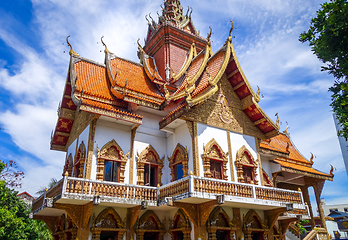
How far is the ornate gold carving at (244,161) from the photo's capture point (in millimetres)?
11992

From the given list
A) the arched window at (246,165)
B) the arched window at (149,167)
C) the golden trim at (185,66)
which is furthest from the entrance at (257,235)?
the golden trim at (185,66)

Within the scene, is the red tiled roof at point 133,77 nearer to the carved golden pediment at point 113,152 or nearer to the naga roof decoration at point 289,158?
the carved golden pediment at point 113,152

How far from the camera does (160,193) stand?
1038cm

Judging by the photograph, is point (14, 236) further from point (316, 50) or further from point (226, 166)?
point (316, 50)

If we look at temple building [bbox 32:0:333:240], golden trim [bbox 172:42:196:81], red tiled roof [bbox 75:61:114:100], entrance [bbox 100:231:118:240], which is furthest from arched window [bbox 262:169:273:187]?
red tiled roof [bbox 75:61:114:100]

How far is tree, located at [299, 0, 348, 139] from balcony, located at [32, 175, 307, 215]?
13.8 feet

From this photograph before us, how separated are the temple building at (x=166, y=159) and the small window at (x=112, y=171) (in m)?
0.04

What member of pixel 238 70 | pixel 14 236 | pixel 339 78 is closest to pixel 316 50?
pixel 339 78

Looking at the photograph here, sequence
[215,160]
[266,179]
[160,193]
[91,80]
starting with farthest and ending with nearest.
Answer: [266,179], [91,80], [215,160], [160,193]

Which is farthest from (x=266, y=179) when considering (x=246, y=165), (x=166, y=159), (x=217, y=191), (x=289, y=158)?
(x=217, y=191)

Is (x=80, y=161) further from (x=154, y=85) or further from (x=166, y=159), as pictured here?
(x=154, y=85)

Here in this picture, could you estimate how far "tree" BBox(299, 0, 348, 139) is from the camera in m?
6.52

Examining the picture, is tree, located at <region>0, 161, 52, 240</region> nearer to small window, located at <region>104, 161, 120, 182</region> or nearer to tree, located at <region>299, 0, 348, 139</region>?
small window, located at <region>104, 161, 120, 182</region>

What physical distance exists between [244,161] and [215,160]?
1564 mm
